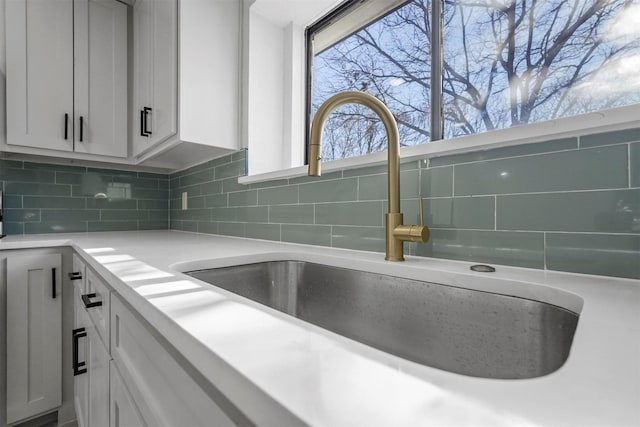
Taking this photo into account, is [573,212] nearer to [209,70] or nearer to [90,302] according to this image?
[90,302]

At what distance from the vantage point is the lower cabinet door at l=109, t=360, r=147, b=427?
0.54 meters

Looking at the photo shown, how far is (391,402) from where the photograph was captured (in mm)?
198

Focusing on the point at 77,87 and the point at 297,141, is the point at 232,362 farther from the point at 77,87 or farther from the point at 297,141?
the point at 77,87

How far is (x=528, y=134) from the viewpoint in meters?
0.64

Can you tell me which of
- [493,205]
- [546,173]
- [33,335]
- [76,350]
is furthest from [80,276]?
[546,173]

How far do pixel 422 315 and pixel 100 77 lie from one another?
2.10 m

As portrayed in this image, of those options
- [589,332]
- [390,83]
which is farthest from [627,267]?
[390,83]

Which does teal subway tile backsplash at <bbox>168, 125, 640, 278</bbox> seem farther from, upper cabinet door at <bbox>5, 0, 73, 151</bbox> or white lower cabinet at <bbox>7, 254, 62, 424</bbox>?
upper cabinet door at <bbox>5, 0, 73, 151</bbox>

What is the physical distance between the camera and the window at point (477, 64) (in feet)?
2.40

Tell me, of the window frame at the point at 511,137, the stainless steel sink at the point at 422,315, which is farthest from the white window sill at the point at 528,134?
the stainless steel sink at the point at 422,315

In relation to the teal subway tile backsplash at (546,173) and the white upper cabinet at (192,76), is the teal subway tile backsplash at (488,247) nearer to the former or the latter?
the teal subway tile backsplash at (546,173)

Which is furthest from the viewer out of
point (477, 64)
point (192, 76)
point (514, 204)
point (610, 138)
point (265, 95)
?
point (265, 95)

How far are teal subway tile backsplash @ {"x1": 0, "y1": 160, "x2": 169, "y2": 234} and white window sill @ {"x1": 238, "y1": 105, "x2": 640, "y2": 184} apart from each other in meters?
1.80

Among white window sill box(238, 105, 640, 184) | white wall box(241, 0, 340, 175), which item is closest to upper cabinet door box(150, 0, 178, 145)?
white wall box(241, 0, 340, 175)
